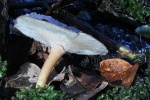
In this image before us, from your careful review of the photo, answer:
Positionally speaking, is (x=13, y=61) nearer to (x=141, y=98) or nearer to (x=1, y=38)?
(x=1, y=38)

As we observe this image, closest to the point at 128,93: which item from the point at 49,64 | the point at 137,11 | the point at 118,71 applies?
the point at 118,71

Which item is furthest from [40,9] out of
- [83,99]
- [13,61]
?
[83,99]

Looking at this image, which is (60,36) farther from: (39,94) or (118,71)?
(118,71)

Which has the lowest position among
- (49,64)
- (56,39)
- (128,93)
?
(128,93)

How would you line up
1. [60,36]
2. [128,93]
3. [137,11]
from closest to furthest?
[60,36] → [128,93] → [137,11]

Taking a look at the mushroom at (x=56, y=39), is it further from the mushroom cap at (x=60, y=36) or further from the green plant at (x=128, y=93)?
the green plant at (x=128, y=93)

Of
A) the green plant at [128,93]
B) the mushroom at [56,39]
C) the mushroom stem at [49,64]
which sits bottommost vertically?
the green plant at [128,93]

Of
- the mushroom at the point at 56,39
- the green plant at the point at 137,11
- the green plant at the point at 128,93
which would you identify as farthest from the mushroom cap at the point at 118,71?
the green plant at the point at 137,11
